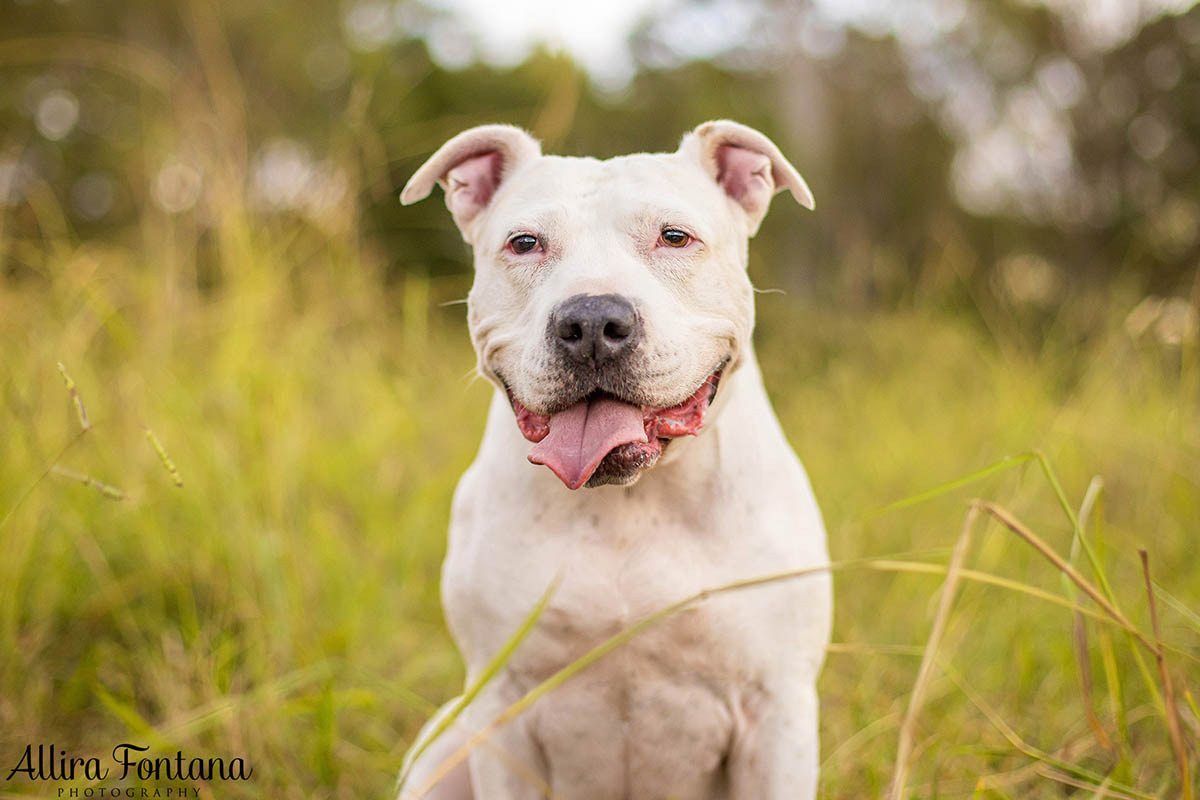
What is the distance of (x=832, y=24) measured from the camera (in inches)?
653

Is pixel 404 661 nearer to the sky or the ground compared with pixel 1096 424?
nearer to the ground

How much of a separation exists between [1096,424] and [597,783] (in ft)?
11.2

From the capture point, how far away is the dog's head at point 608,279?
6.48 ft

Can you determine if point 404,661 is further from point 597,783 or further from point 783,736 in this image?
point 783,736

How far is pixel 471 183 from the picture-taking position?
2.58 m

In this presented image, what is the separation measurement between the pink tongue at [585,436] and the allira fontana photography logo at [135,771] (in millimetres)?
1560

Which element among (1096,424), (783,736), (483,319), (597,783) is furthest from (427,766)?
(1096,424)

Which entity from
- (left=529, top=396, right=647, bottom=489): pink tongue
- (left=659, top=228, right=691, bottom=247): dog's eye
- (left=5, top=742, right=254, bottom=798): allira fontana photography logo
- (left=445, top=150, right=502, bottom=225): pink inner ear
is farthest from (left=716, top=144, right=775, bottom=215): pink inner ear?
(left=5, top=742, right=254, bottom=798): allira fontana photography logo

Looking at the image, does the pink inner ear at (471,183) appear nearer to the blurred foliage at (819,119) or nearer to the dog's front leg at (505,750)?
the dog's front leg at (505,750)

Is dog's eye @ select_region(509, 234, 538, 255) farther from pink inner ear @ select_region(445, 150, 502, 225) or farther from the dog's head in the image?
pink inner ear @ select_region(445, 150, 502, 225)

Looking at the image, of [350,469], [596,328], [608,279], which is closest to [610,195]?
[608,279]

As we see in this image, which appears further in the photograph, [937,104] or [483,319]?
[937,104]

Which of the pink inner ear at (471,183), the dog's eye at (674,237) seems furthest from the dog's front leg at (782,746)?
the pink inner ear at (471,183)

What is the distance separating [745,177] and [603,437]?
0.91 metres
